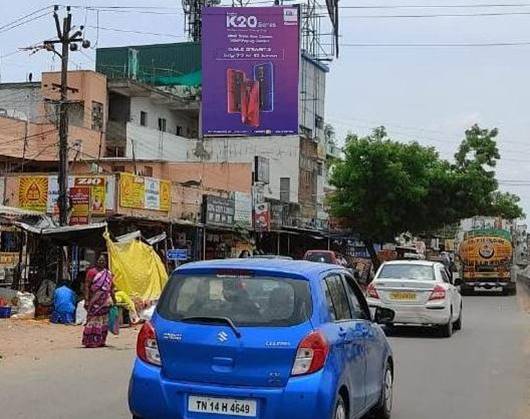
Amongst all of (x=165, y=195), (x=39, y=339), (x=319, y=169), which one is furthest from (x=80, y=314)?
(x=319, y=169)

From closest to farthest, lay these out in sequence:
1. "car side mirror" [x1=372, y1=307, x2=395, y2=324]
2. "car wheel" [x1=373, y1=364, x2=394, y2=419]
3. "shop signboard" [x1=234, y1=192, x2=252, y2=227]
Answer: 1. "car wheel" [x1=373, y1=364, x2=394, y2=419]
2. "car side mirror" [x1=372, y1=307, x2=395, y2=324]
3. "shop signboard" [x1=234, y1=192, x2=252, y2=227]

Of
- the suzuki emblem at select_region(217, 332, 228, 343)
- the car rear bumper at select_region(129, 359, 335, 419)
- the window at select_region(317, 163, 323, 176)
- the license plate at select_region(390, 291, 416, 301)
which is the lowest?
the license plate at select_region(390, 291, 416, 301)

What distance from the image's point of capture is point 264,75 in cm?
3744

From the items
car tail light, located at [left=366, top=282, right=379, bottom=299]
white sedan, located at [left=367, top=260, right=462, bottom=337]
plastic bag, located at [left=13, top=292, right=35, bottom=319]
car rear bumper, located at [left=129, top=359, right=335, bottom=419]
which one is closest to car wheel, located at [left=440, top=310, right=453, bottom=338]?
white sedan, located at [left=367, top=260, right=462, bottom=337]

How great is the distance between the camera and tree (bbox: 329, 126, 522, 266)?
41.6m

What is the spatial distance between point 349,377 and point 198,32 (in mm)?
49127

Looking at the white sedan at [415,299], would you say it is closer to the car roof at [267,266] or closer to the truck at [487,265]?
the car roof at [267,266]

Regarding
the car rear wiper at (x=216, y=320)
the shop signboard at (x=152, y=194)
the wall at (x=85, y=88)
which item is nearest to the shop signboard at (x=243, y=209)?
the shop signboard at (x=152, y=194)

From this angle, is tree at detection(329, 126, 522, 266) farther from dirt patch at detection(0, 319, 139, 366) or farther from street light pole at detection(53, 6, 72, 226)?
dirt patch at detection(0, 319, 139, 366)

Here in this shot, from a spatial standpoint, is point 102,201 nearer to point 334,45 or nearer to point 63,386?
point 63,386

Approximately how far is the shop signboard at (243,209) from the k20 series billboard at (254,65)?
3.15 metres

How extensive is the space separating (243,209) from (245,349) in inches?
1217

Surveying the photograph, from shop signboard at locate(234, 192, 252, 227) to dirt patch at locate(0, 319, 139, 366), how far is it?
56.7 ft

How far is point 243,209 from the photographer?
1458 inches
